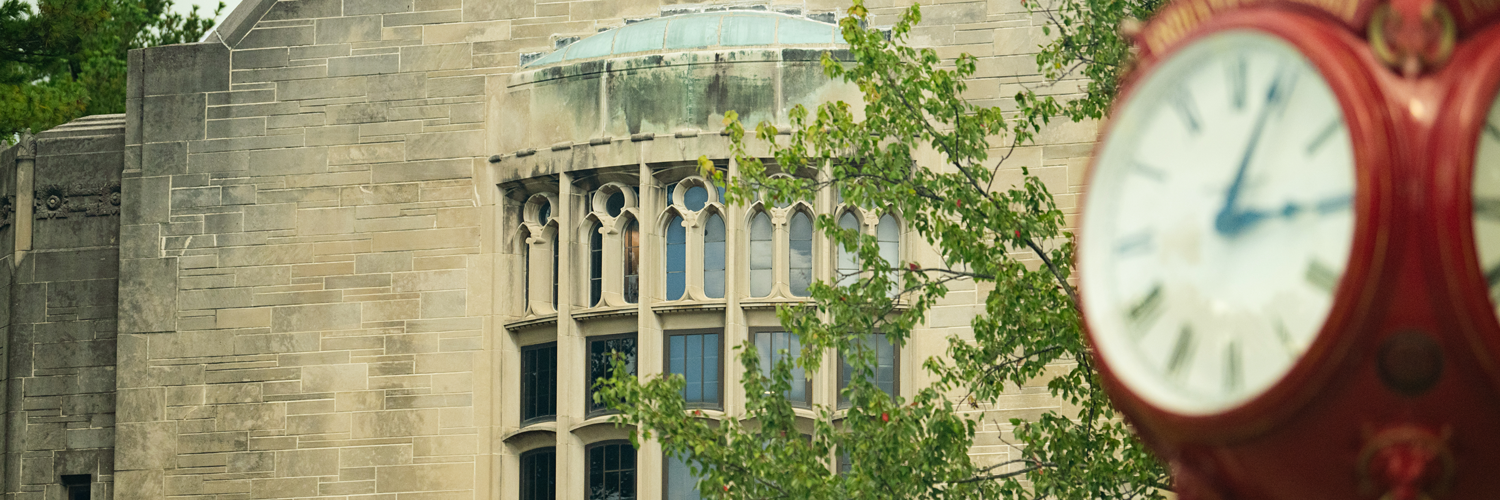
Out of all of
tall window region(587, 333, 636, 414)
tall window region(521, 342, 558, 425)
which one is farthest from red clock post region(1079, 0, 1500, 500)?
tall window region(521, 342, 558, 425)

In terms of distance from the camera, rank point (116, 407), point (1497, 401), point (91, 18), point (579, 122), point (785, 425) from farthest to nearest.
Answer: point (91, 18)
point (116, 407)
point (579, 122)
point (785, 425)
point (1497, 401)

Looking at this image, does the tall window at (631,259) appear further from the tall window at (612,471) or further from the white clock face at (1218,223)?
the white clock face at (1218,223)

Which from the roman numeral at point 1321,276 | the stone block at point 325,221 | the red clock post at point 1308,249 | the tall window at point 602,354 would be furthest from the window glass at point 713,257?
the roman numeral at point 1321,276

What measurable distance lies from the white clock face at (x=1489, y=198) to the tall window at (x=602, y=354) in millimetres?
13436

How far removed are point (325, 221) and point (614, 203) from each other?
2.60 metres

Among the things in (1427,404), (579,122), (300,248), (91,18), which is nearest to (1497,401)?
(1427,404)

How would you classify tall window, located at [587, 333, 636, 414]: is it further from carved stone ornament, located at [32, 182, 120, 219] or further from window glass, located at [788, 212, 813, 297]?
carved stone ornament, located at [32, 182, 120, 219]

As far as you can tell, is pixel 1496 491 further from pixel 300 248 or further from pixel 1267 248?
pixel 300 248

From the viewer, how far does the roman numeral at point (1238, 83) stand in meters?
2.99

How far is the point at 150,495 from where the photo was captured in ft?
55.5

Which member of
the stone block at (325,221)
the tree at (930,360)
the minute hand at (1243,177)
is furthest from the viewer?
the stone block at (325,221)

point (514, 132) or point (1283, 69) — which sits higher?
point (514, 132)

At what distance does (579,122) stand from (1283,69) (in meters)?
13.4

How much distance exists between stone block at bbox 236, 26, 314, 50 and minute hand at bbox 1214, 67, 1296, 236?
49.4 ft
